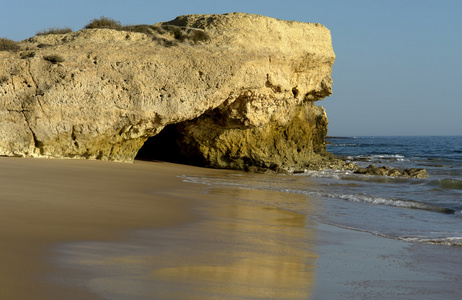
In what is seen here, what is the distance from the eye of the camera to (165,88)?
13781 mm

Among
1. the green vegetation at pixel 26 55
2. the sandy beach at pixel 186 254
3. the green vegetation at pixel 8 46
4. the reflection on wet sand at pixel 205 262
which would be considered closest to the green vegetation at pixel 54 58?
the green vegetation at pixel 26 55

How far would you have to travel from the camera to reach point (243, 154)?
17094mm

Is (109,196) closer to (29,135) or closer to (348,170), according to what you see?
(29,135)

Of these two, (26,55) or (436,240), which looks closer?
(436,240)

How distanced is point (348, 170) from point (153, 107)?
8.03 m

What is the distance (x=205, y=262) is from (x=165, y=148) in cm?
1432

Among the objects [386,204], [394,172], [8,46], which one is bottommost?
[386,204]

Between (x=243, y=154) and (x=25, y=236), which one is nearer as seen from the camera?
(x=25, y=236)

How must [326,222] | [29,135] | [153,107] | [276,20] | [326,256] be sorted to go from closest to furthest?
[326,256]
[326,222]
[29,135]
[153,107]
[276,20]

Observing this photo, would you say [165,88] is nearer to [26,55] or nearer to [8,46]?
[26,55]

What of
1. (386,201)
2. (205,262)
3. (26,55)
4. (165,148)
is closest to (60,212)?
(205,262)

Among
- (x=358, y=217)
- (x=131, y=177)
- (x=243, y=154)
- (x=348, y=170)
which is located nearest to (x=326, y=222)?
(x=358, y=217)

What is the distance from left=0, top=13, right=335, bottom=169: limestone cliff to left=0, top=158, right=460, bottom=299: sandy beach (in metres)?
5.47

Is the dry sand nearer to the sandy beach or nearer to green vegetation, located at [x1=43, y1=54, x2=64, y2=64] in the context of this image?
the sandy beach
